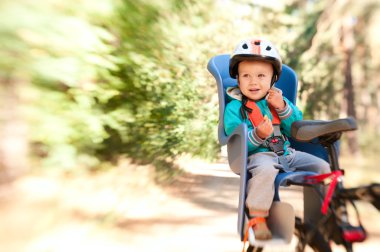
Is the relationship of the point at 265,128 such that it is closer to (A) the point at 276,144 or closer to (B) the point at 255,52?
(A) the point at 276,144

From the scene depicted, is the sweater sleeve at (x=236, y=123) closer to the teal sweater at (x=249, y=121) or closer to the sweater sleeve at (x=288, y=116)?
the teal sweater at (x=249, y=121)

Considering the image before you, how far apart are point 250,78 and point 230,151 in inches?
20.7

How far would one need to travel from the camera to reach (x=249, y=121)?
287 cm

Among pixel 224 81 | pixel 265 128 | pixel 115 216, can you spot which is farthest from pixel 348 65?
pixel 265 128

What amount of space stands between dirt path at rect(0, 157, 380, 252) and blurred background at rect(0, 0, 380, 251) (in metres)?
0.01

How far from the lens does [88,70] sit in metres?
3.39

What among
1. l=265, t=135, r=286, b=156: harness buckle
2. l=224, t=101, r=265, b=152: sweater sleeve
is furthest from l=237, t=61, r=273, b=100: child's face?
l=265, t=135, r=286, b=156: harness buckle

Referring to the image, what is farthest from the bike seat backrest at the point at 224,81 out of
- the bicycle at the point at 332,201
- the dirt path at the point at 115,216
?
the dirt path at the point at 115,216

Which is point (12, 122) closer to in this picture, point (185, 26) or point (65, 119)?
point (65, 119)

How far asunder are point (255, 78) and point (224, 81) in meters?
0.36

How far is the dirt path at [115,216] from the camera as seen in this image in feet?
10.6

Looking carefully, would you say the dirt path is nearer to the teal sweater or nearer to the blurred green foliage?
the blurred green foliage

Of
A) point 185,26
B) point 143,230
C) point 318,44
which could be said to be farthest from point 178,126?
point 318,44

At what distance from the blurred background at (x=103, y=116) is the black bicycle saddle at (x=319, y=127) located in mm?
1594
